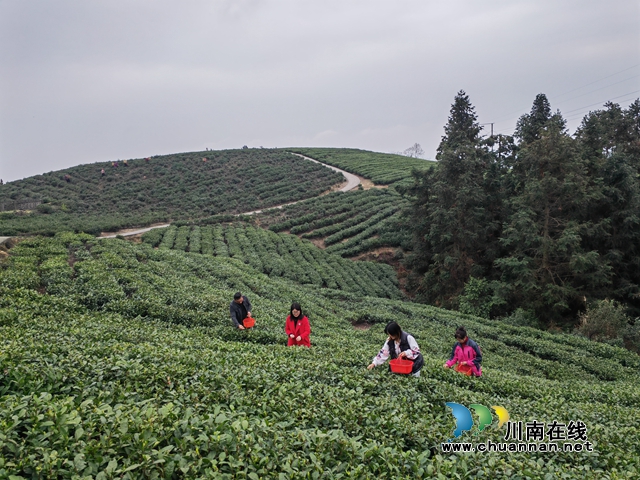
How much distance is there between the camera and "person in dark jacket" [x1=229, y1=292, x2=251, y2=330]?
31.7ft

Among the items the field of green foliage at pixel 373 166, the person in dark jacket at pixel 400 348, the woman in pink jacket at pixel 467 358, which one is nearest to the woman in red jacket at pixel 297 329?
the person in dark jacket at pixel 400 348

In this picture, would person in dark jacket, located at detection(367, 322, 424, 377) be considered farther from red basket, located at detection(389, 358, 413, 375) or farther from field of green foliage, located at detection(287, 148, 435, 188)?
field of green foliage, located at detection(287, 148, 435, 188)

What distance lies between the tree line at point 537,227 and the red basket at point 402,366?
584 inches

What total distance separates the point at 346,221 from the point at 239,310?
102 feet

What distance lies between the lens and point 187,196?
48406mm

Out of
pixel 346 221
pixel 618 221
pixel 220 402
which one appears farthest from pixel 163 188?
pixel 220 402

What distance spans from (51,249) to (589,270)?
25.0 meters

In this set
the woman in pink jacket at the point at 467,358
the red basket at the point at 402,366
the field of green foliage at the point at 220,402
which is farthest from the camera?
the woman in pink jacket at the point at 467,358

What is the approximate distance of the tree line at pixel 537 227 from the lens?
18938 millimetres

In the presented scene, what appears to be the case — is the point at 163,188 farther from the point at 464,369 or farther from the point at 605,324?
the point at 464,369

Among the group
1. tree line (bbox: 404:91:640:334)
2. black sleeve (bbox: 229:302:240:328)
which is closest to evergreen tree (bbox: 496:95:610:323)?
tree line (bbox: 404:91:640:334)

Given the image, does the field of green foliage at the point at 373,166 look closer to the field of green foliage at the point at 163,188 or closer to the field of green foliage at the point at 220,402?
the field of green foliage at the point at 163,188

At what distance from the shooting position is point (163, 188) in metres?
50.8

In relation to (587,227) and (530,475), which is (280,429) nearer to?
(530,475)
